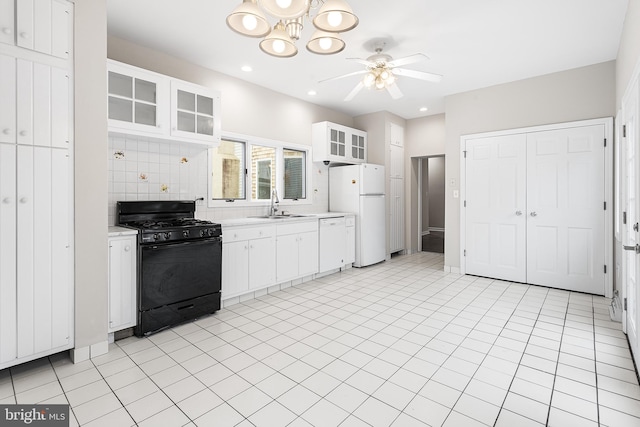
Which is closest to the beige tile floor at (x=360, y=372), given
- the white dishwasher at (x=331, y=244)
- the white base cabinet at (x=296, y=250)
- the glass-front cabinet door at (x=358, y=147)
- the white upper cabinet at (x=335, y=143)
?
the white base cabinet at (x=296, y=250)

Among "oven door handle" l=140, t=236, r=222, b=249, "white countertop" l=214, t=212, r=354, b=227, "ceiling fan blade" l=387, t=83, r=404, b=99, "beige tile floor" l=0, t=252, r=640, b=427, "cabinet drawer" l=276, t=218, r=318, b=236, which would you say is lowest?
"beige tile floor" l=0, t=252, r=640, b=427

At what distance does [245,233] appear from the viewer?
3.73 metres

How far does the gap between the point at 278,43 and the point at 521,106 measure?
3756mm

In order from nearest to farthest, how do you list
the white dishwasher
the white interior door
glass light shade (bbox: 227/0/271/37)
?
glass light shade (bbox: 227/0/271/37)
the white interior door
the white dishwasher

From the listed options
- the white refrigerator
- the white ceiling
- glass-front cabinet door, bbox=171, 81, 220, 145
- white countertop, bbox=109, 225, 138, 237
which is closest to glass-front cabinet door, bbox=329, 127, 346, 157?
the white refrigerator

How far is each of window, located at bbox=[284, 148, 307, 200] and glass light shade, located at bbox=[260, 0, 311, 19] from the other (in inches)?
131

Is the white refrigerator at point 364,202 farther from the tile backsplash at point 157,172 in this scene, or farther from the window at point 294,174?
the tile backsplash at point 157,172

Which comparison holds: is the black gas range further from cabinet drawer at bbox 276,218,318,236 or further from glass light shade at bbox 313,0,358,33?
glass light shade at bbox 313,0,358,33

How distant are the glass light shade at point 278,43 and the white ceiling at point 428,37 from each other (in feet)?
2.35

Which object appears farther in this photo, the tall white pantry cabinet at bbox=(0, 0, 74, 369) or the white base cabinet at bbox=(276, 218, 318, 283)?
the white base cabinet at bbox=(276, 218, 318, 283)

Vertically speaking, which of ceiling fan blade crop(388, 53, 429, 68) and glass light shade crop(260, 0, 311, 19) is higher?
ceiling fan blade crop(388, 53, 429, 68)

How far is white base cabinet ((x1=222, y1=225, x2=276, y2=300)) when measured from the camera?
11.7ft

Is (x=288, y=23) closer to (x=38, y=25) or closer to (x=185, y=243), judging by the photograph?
(x=38, y=25)

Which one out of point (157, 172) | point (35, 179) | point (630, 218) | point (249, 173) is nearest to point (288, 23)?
point (35, 179)
